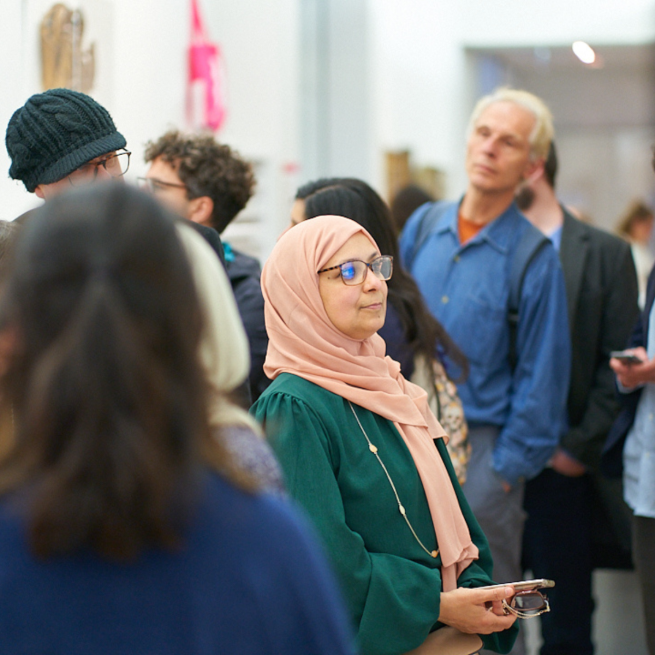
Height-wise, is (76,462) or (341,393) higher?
(76,462)

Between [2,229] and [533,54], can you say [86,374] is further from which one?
[533,54]

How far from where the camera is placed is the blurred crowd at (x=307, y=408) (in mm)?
845

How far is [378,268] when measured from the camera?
1919 mm

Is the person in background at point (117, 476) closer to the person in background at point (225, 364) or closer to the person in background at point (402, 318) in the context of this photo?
the person in background at point (225, 364)

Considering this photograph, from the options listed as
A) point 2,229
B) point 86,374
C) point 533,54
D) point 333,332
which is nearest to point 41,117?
point 2,229

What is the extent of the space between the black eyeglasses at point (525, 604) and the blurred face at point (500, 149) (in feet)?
5.72

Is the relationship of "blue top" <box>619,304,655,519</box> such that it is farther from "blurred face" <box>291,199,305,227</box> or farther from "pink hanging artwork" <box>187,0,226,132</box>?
"pink hanging artwork" <box>187,0,226,132</box>

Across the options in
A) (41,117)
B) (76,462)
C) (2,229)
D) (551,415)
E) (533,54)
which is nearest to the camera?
(76,462)

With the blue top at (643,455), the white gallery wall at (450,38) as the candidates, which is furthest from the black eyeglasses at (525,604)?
the white gallery wall at (450,38)

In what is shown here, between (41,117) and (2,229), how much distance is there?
0.39 meters

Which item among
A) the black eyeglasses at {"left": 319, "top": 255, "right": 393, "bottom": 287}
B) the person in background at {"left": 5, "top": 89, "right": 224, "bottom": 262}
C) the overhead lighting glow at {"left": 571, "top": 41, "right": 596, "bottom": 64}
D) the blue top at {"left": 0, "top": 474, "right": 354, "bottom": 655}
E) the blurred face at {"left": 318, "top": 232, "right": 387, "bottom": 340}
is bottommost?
the blue top at {"left": 0, "top": 474, "right": 354, "bottom": 655}

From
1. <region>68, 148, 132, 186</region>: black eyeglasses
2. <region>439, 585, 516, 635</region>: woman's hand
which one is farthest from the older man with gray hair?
<region>68, 148, 132, 186</region>: black eyeglasses

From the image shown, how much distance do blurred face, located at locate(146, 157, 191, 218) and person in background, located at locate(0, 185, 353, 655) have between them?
1.85 m

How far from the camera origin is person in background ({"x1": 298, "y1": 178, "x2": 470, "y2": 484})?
7.93 feet
